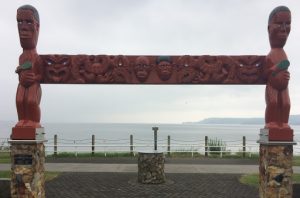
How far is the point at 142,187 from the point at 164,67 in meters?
4.12

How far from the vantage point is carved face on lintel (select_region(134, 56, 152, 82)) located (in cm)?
713

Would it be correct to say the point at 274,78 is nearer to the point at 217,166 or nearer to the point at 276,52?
the point at 276,52

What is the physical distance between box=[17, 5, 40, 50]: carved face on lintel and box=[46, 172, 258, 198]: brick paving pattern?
148 inches

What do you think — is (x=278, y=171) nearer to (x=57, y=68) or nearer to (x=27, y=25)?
(x=57, y=68)

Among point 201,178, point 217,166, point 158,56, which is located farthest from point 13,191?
point 217,166

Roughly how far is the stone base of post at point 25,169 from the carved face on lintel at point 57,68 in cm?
120

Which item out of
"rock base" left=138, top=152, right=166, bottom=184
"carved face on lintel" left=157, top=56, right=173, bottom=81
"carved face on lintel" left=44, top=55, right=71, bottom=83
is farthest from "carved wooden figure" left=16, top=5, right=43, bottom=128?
"rock base" left=138, top=152, right=166, bottom=184

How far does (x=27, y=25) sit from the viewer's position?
6785 millimetres

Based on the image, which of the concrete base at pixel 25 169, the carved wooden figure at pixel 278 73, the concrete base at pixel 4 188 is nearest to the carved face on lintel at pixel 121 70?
the concrete base at pixel 25 169

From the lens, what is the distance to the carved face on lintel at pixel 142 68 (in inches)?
281

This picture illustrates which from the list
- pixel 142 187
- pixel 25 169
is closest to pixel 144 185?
pixel 142 187

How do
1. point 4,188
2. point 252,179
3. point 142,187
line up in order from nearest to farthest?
point 4,188, point 142,187, point 252,179

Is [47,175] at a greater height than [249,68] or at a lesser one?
lesser

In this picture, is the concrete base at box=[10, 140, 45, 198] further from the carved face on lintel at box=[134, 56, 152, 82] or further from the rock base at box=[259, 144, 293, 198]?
the rock base at box=[259, 144, 293, 198]
